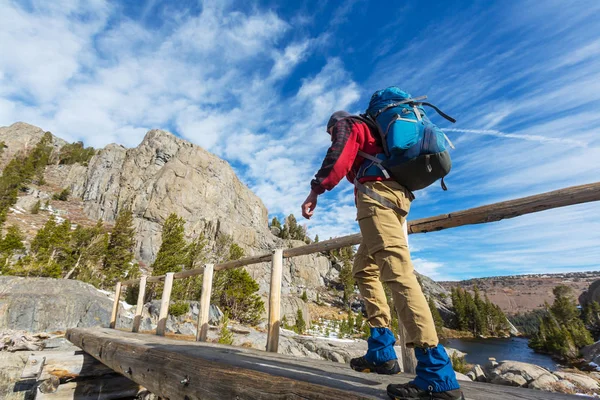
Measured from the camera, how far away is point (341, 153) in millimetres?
1664

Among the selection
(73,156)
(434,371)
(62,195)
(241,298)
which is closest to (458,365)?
(434,371)

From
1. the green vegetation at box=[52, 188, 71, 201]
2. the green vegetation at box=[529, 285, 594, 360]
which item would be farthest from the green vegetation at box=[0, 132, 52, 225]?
the green vegetation at box=[529, 285, 594, 360]

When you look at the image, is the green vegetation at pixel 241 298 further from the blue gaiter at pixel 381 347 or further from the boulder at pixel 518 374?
the blue gaiter at pixel 381 347

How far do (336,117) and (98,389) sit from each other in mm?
5515

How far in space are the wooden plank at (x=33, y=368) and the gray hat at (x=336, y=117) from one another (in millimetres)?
5351

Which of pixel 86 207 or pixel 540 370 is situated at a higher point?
pixel 86 207

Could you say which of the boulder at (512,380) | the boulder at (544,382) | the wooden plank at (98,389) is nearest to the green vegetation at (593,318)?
the boulder at (512,380)

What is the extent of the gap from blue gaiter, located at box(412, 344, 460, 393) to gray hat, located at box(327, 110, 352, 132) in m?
1.40

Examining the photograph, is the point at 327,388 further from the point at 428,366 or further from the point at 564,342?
the point at 564,342

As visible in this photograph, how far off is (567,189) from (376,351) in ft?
5.33

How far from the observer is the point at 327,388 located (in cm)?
118

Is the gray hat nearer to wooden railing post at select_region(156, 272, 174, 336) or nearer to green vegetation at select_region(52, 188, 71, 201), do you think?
wooden railing post at select_region(156, 272, 174, 336)

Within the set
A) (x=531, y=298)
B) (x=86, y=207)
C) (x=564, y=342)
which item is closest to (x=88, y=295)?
(x=564, y=342)

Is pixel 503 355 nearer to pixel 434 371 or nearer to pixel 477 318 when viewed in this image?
pixel 434 371
